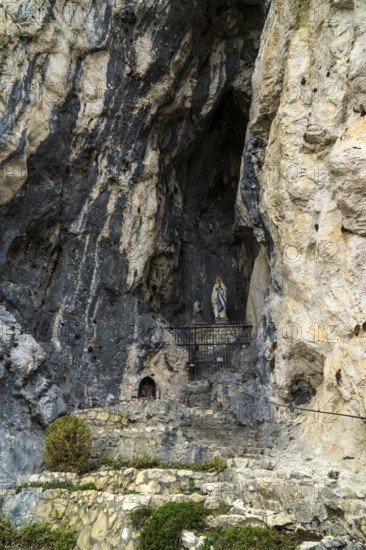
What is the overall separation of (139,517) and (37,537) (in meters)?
2.19

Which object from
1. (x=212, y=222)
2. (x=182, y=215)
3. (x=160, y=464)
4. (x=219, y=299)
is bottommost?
(x=160, y=464)

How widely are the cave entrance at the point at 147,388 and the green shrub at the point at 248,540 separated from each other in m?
9.38

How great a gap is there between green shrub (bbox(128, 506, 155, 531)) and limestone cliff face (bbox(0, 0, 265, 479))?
5636 mm

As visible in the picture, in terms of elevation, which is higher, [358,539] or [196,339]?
[196,339]

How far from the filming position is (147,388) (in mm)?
17672

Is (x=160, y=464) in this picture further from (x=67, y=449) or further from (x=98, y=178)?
(x=98, y=178)

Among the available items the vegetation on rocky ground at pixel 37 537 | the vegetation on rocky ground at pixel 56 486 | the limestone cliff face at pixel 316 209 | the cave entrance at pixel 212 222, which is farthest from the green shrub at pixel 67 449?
the cave entrance at pixel 212 222

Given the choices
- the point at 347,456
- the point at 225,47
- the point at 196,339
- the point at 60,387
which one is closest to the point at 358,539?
the point at 347,456

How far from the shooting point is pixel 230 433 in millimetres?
13734

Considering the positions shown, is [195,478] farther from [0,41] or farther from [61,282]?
[0,41]

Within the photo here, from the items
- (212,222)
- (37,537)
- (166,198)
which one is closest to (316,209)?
(166,198)

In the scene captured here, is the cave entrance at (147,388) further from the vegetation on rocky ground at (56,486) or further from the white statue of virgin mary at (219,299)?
the vegetation on rocky ground at (56,486)

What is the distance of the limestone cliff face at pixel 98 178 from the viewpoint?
628 inches

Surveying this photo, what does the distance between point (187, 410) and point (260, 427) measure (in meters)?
2.19
